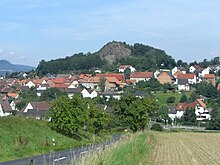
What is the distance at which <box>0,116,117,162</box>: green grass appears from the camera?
85.5ft

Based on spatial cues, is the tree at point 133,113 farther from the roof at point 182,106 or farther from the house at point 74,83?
the house at point 74,83

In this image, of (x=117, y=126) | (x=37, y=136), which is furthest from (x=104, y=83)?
(x=37, y=136)

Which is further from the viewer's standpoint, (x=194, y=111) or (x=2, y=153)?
(x=194, y=111)

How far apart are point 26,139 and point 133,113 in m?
29.3

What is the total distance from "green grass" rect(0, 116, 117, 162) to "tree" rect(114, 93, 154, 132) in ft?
64.5

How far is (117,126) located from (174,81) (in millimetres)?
89035

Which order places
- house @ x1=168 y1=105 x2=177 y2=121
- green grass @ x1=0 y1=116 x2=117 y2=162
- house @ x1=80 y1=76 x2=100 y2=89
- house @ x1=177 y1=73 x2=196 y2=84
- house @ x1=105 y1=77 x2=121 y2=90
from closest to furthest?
green grass @ x1=0 y1=116 x2=117 y2=162
house @ x1=168 y1=105 x2=177 y2=121
house @ x1=105 y1=77 x2=121 y2=90
house @ x1=80 y1=76 x2=100 y2=89
house @ x1=177 y1=73 x2=196 y2=84

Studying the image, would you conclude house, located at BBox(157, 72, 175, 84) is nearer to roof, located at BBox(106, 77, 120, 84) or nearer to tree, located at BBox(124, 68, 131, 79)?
roof, located at BBox(106, 77, 120, 84)

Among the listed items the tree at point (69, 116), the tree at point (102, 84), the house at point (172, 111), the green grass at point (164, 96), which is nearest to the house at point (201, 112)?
the house at point (172, 111)

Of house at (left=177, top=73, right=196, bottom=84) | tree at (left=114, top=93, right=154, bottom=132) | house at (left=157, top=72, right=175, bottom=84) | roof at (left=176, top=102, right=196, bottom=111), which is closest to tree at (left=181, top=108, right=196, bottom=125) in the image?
roof at (left=176, top=102, right=196, bottom=111)

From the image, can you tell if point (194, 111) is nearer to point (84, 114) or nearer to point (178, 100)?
point (178, 100)

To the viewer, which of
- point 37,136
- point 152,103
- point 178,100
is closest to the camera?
point 37,136

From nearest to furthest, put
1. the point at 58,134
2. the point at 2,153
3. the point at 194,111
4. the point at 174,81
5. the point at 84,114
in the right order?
the point at 2,153 < the point at 58,134 < the point at 84,114 < the point at 194,111 < the point at 174,81

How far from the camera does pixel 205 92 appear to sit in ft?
385
